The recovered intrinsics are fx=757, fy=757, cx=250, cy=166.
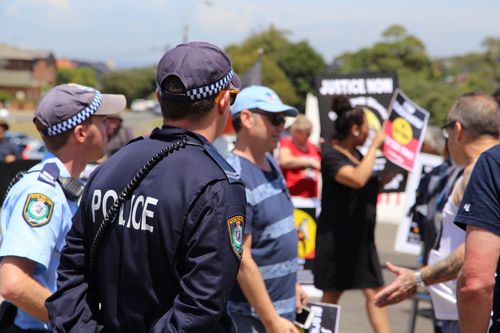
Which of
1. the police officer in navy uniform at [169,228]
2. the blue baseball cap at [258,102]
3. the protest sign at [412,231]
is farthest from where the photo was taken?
the protest sign at [412,231]

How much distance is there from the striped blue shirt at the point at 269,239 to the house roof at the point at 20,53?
135 meters

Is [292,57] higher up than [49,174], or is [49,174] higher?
[49,174]

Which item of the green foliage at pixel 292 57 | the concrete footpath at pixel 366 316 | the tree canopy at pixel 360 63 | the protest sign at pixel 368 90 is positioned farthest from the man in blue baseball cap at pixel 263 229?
the green foliage at pixel 292 57

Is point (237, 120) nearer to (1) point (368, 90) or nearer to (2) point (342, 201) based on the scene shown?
(2) point (342, 201)

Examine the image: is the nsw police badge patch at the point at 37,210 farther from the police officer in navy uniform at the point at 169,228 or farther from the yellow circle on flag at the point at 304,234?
the yellow circle on flag at the point at 304,234

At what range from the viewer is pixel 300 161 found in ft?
28.6

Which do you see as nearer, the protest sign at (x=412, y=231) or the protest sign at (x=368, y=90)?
the protest sign at (x=368, y=90)

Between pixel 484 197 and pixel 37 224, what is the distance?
1638 millimetres

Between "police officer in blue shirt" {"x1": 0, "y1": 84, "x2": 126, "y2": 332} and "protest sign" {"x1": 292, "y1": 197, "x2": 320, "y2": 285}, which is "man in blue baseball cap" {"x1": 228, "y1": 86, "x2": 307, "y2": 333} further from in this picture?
"protest sign" {"x1": 292, "y1": 197, "x2": 320, "y2": 285}

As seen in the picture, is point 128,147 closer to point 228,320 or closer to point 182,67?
point 182,67

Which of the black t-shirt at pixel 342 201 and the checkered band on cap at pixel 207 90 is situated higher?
the checkered band on cap at pixel 207 90

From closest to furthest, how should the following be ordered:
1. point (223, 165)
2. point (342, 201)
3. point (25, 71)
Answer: point (223, 165)
point (342, 201)
point (25, 71)

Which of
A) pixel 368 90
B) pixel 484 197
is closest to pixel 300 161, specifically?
pixel 368 90

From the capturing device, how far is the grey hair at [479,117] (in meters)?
A: 3.54
